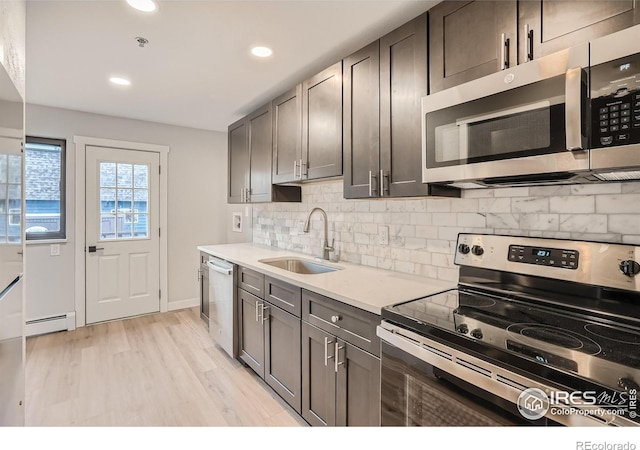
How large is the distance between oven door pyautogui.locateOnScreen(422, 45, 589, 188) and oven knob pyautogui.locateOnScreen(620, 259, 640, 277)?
368mm

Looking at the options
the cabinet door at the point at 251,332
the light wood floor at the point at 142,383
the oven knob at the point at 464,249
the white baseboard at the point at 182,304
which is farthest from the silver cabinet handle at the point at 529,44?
the white baseboard at the point at 182,304

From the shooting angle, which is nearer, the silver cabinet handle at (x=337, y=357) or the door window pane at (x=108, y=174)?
the silver cabinet handle at (x=337, y=357)

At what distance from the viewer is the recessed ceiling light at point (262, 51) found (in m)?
2.14

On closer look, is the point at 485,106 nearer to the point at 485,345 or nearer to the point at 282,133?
the point at 485,345

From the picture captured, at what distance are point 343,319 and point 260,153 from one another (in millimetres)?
1972

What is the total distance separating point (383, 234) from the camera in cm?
224

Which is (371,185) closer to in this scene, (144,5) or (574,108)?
(574,108)

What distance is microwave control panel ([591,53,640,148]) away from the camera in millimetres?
974

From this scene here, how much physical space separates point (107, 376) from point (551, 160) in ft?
10.6

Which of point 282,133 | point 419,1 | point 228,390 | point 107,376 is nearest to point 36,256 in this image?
point 107,376

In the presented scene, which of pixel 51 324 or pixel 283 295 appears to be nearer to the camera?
pixel 283 295

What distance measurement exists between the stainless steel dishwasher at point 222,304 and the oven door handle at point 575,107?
2310mm

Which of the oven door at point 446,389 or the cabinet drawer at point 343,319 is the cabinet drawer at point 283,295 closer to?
the cabinet drawer at point 343,319

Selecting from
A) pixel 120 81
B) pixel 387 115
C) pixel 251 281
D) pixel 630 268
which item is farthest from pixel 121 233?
pixel 630 268
